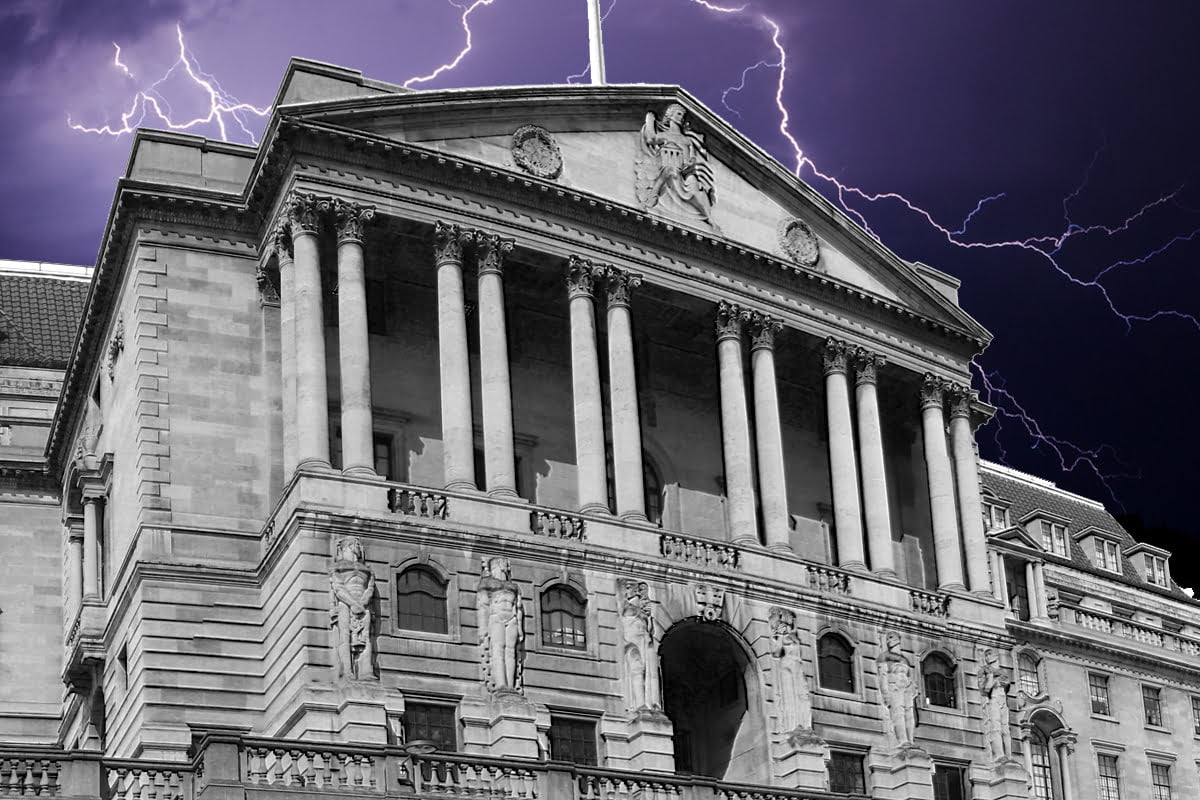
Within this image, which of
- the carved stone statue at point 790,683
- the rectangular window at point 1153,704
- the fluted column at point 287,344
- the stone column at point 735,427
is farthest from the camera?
the rectangular window at point 1153,704

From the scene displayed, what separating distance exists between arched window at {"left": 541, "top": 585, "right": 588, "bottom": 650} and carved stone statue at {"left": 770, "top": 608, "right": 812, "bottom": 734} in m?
6.62

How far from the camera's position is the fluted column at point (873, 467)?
68250 millimetres

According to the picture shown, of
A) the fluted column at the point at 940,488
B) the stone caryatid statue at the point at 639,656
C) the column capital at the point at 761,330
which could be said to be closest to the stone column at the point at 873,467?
the fluted column at the point at 940,488

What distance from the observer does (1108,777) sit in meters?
85.6

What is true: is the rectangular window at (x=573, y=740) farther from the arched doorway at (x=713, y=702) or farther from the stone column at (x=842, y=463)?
the stone column at (x=842, y=463)

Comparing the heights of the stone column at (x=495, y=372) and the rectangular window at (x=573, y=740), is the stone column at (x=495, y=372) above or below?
above

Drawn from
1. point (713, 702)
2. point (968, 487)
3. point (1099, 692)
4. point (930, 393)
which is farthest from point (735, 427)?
point (1099, 692)

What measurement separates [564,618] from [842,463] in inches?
579

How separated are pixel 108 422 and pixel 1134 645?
47.8 m

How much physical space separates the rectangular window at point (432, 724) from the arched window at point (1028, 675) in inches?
1422

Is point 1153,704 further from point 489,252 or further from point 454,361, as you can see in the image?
point 454,361

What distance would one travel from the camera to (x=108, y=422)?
6700 cm

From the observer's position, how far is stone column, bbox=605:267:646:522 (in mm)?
61812

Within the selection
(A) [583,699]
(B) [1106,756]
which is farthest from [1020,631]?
(A) [583,699]
